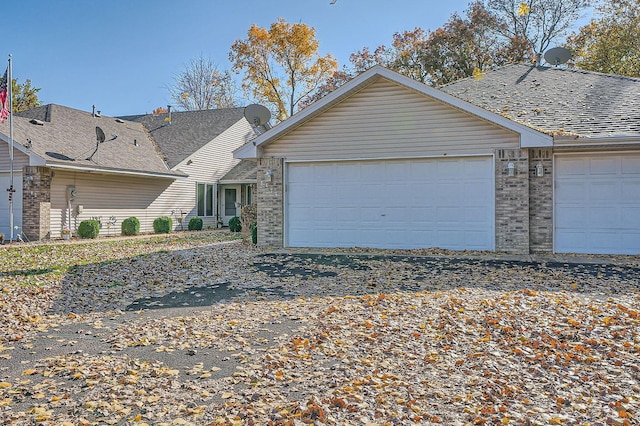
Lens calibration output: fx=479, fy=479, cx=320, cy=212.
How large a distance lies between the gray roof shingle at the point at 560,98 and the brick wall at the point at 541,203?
26.5 inches

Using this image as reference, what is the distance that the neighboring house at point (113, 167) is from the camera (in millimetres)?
15398

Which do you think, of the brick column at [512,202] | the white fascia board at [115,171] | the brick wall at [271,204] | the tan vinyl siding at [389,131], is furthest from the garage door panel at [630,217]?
the white fascia board at [115,171]

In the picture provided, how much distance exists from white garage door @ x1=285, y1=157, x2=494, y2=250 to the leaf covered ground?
2.83 metres

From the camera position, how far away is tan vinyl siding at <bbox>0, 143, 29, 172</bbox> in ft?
50.5

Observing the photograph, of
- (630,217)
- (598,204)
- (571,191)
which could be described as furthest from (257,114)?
(630,217)

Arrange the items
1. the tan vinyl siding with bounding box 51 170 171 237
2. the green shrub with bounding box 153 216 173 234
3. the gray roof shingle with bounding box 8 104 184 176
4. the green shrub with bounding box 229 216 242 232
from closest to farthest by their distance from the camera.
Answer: the gray roof shingle with bounding box 8 104 184 176 → the tan vinyl siding with bounding box 51 170 171 237 → the green shrub with bounding box 229 216 242 232 → the green shrub with bounding box 153 216 173 234

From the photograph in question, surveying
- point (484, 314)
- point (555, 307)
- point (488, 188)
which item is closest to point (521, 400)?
point (484, 314)

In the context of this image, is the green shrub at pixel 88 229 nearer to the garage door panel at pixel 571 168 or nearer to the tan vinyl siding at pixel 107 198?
the tan vinyl siding at pixel 107 198

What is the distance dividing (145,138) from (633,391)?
22.3 metres

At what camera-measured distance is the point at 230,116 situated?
956 inches

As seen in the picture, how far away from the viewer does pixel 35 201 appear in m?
15.2

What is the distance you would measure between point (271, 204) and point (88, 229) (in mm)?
7563

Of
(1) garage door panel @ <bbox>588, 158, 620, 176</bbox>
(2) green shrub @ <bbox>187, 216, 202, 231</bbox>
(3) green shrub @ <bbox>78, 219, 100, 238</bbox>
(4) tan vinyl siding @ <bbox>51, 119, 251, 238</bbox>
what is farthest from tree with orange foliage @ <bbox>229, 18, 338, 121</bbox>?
(1) garage door panel @ <bbox>588, 158, 620, 176</bbox>

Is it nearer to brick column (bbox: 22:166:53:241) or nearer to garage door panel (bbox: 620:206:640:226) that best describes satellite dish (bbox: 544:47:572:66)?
garage door panel (bbox: 620:206:640:226)
